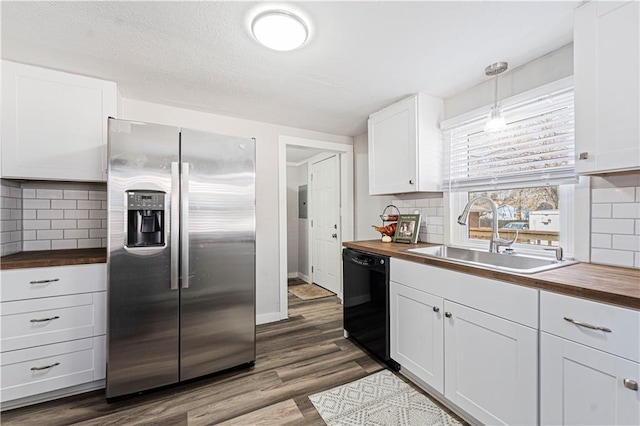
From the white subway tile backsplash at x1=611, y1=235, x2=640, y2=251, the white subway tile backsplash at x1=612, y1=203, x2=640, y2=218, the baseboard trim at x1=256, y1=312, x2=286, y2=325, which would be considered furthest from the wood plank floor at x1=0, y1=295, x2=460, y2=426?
the white subway tile backsplash at x1=612, y1=203, x2=640, y2=218

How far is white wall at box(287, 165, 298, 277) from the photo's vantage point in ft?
17.1

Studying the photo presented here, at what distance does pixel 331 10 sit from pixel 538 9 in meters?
1.05

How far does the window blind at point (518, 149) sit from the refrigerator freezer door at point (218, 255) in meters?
1.72

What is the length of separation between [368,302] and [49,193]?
9.04 ft

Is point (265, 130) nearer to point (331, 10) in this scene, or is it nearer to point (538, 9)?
point (331, 10)

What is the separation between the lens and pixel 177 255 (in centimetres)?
193

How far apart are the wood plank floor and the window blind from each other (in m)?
1.71

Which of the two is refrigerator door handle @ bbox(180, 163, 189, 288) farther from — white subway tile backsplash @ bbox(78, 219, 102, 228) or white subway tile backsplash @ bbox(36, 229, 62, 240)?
white subway tile backsplash @ bbox(36, 229, 62, 240)

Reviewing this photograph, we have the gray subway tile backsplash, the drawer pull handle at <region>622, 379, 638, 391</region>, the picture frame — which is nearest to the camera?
the drawer pull handle at <region>622, 379, 638, 391</region>

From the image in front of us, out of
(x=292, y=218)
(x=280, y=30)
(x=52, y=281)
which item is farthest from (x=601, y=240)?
(x=292, y=218)

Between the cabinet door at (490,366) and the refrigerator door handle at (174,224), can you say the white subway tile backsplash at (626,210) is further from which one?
the refrigerator door handle at (174,224)

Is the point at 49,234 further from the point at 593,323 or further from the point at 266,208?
the point at 593,323

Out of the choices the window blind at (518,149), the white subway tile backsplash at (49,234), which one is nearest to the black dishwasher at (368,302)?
the window blind at (518,149)

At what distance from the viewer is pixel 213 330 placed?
81.2 inches
